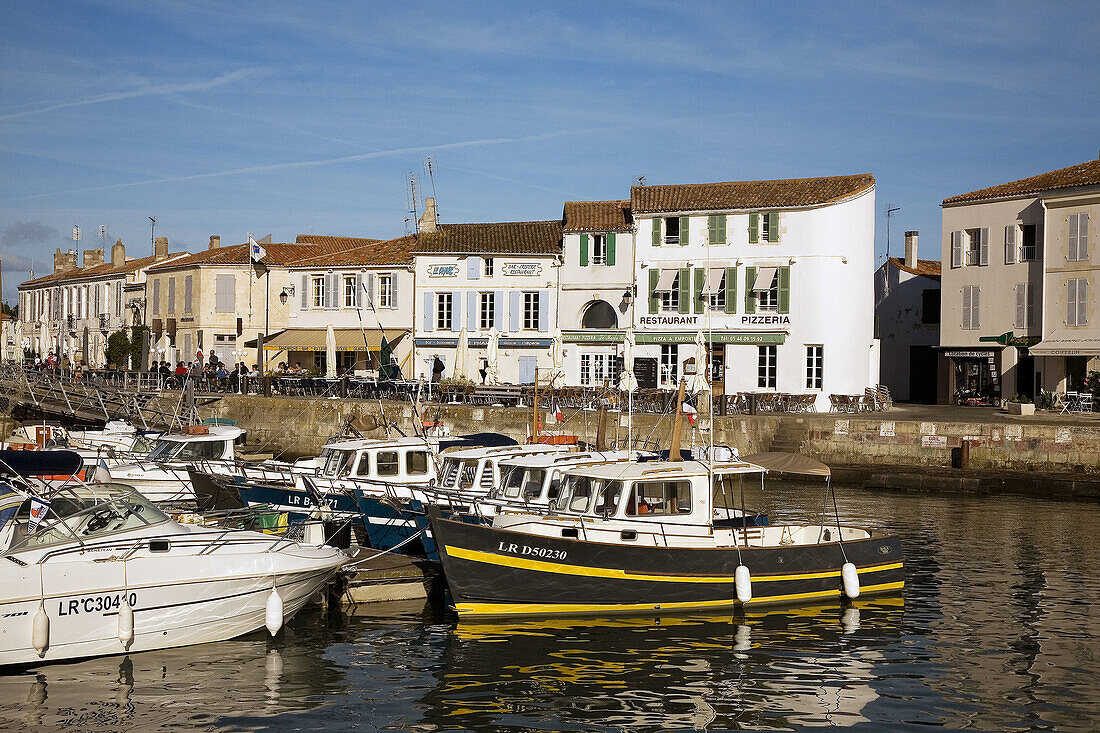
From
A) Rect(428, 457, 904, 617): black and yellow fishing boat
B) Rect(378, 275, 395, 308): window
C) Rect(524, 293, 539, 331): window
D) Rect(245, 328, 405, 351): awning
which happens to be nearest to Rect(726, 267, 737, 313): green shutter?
Rect(524, 293, 539, 331): window

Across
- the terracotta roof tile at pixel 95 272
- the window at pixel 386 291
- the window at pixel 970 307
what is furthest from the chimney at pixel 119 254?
the window at pixel 970 307

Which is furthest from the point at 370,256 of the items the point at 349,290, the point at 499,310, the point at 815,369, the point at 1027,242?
the point at 1027,242

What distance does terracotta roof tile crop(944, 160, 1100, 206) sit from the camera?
40219 mm

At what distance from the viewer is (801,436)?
118 ft

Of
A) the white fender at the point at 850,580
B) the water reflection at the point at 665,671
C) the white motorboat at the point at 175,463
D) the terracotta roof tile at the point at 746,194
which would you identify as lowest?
the water reflection at the point at 665,671

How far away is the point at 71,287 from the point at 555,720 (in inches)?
2595

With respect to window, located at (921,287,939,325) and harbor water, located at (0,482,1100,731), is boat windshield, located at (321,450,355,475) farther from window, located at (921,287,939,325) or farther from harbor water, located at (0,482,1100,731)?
window, located at (921,287,939,325)

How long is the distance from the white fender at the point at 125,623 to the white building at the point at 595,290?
31828 millimetres

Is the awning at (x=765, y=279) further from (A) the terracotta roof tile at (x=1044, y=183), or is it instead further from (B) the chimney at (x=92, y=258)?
(B) the chimney at (x=92, y=258)

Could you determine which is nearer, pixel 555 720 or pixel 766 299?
pixel 555 720

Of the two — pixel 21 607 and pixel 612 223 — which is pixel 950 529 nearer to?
pixel 21 607

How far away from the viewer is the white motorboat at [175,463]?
24625 millimetres

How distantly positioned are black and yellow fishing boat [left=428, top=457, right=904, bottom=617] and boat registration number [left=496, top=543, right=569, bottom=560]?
14mm

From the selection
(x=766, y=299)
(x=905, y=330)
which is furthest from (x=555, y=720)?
(x=905, y=330)
